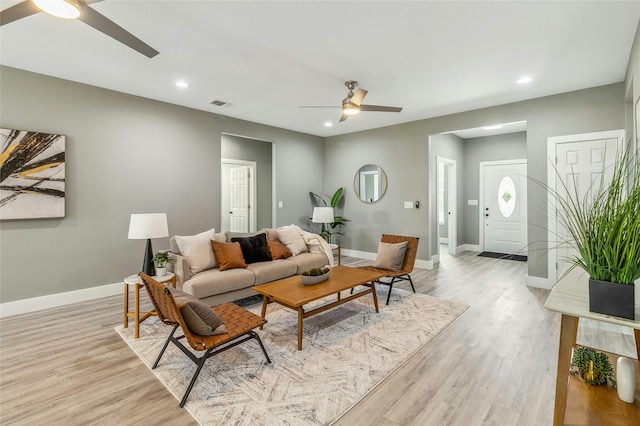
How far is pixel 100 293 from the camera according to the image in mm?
4051

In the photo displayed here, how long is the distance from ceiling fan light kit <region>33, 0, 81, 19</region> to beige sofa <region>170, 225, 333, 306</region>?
2.35 metres

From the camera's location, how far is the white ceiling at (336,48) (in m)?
2.40

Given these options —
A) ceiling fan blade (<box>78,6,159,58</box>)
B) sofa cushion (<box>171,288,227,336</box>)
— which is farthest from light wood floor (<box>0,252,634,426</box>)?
ceiling fan blade (<box>78,6,159,58</box>)

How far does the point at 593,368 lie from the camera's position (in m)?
1.67

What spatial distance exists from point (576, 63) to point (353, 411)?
13.6 feet

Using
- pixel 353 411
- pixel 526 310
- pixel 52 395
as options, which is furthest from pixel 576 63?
pixel 52 395

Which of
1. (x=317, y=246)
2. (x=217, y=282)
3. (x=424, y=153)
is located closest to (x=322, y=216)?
(x=317, y=246)

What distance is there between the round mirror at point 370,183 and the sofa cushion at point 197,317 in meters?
4.85

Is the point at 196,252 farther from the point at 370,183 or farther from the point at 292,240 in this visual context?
the point at 370,183

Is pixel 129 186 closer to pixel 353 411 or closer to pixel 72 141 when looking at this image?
pixel 72 141

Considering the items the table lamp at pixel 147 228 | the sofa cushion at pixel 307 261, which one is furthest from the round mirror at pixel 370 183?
the table lamp at pixel 147 228

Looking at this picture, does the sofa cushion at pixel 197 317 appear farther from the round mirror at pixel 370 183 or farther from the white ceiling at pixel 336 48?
the round mirror at pixel 370 183

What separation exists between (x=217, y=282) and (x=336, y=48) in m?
2.74

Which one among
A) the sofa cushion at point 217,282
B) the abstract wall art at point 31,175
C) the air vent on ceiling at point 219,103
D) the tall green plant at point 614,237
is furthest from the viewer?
the air vent on ceiling at point 219,103
